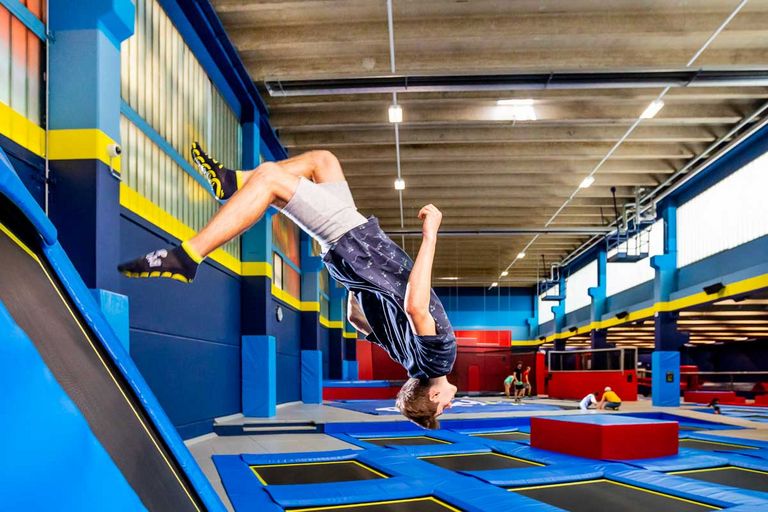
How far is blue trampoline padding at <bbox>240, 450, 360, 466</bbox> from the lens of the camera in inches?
249

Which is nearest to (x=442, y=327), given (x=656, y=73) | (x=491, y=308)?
(x=656, y=73)

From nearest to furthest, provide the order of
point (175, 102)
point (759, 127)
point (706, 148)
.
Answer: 1. point (175, 102)
2. point (759, 127)
3. point (706, 148)

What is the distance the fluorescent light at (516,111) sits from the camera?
32.2ft

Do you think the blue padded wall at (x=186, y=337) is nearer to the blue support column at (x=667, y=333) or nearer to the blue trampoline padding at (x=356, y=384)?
the blue trampoline padding at (x=356, y=384)

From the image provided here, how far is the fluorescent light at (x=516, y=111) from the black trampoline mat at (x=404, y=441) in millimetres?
5110

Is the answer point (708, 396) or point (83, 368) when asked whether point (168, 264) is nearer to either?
point (83, 368)

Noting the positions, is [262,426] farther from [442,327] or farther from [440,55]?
[442,327]

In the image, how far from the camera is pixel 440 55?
8.50 metres

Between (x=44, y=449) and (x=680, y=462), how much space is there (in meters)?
6.89

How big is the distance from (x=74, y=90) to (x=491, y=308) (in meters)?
27.3

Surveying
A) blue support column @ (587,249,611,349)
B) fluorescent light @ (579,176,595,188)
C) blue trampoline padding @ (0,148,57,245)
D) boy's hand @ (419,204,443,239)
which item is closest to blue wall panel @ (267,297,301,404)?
fluorescent light @ (579,176,595,188)

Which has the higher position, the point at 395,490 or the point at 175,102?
the point at 175,102

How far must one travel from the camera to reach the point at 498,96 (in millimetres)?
9734

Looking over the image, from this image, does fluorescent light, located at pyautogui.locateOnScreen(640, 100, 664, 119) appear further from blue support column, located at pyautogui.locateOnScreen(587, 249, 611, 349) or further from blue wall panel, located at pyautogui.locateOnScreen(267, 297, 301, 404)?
blue support column, located at pyautogui.locateOnScreen(587, 249, 611, 349)
